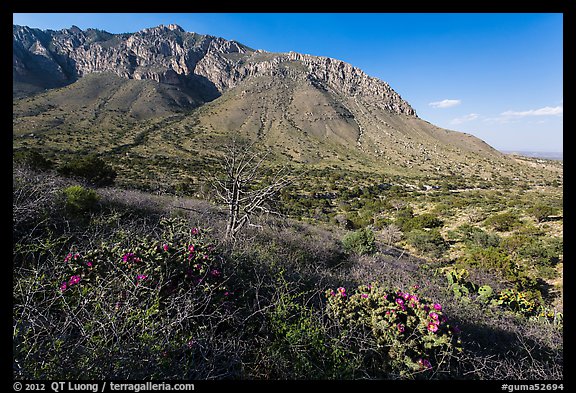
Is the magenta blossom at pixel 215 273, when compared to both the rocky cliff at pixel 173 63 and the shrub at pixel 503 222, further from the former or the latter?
the rocky cliff at pixel 173 63

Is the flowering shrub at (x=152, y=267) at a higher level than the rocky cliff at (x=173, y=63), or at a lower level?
lower

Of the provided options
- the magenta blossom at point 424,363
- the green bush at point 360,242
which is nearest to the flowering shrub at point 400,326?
the magenta blossom at point 424,363

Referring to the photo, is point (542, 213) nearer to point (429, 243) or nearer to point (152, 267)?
point (429, 243)

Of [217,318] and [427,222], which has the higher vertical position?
[217,318]

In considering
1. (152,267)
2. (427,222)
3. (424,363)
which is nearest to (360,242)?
(424,363)
